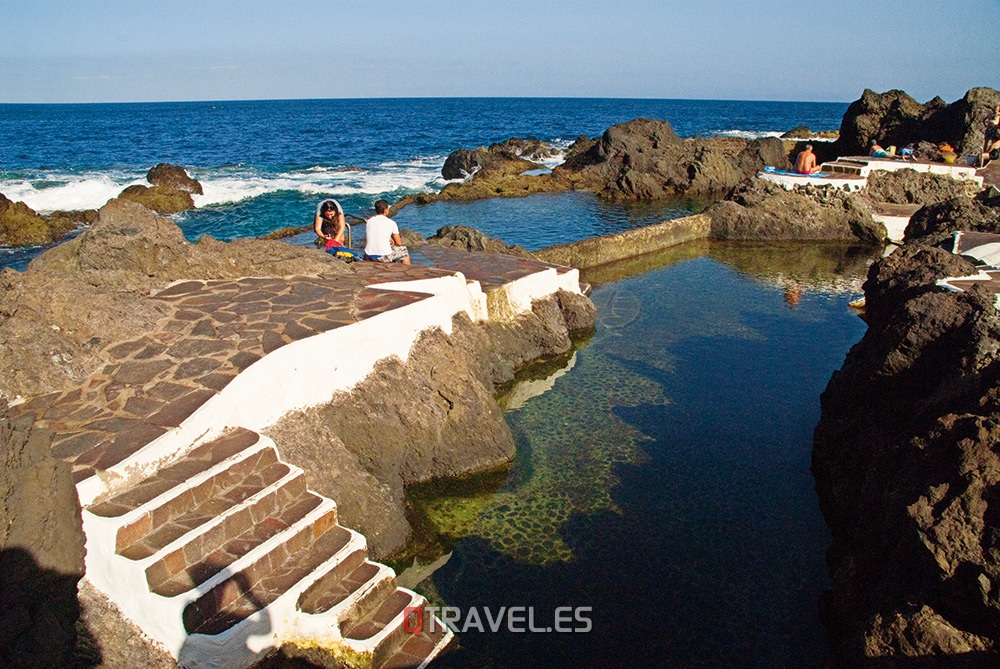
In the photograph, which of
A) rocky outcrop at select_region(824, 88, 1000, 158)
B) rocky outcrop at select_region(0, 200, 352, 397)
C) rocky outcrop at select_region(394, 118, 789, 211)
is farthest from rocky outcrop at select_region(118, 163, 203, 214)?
rocky outcrop at select_region(824, 88, 1000, 158)

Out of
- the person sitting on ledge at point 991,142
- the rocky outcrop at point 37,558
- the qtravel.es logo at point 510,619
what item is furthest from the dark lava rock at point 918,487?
the person sitting on ledge at point 991,142

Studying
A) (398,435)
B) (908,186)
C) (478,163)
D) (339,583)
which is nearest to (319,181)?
(478,163)

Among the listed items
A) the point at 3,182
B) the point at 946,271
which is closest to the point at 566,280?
the point at 946,271

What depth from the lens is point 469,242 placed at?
14.0 meters

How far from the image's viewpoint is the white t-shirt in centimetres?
1006

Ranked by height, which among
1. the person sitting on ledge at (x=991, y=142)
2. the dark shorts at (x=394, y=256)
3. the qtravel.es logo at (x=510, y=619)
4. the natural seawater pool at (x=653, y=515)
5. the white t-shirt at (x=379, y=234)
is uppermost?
the person sitting on ledge at (x=991, y=142)

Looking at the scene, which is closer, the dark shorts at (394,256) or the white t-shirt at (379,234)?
the white t-shirt at (379,234)

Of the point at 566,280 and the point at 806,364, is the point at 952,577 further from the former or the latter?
the point at 566,280

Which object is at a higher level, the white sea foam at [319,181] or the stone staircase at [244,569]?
the white sea foam at [319,181]

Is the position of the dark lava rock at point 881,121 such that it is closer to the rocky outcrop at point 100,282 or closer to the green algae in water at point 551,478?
the green algae in water at point 551,478

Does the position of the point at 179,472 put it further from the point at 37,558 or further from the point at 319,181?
the point at 319,181

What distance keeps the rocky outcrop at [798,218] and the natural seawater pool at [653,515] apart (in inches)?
413

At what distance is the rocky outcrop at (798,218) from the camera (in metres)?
21.4

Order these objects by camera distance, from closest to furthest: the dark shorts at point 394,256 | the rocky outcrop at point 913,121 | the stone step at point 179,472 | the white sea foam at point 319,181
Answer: the stone step at point 179,472 → the dark shorts at point 394,256 → the rocky outcrop at point 913,121 → the white sea foam at point 319,181
